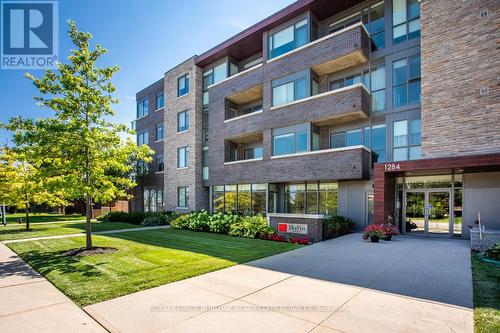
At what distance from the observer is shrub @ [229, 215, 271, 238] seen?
548 inches

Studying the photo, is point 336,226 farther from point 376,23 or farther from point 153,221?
point 153,221

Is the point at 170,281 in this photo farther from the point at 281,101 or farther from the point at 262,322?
the point at 281,101

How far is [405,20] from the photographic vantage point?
1527 centimetres

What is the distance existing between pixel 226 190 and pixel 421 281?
651 inches

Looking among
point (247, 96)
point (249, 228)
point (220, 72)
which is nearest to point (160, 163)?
point (220, 72)

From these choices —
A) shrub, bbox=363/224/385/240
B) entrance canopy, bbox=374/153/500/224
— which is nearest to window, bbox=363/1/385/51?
entrance canopy, bbox=374/153/500/224

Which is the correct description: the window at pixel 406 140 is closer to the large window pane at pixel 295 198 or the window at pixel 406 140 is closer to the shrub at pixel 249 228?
the large window pane at pixel 295 198

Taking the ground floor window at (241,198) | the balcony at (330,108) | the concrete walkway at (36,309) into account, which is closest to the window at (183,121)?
the ground floor window at (241,198)

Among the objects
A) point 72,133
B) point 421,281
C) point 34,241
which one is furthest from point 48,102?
point 421,281

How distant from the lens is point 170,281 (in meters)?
6.80

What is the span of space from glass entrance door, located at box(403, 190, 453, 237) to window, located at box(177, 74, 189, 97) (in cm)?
1934

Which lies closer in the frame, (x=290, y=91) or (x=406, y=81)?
(x=406, y=81)

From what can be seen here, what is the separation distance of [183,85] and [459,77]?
20455mm

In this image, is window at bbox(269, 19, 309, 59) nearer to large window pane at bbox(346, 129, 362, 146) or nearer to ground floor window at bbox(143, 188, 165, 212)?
large window pane at bbox(346, 129, 362, 146)
